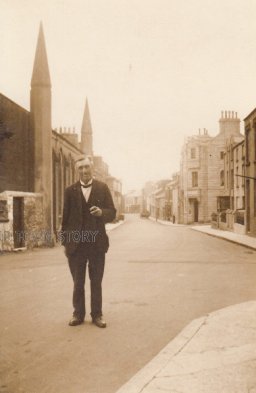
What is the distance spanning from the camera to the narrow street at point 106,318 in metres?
3.93

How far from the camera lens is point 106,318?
599 centimetres

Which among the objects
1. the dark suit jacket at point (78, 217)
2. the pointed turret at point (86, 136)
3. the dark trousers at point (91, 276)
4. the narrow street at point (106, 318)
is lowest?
the narrow street at point (106, 318)

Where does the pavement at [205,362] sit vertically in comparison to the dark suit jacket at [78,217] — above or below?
below

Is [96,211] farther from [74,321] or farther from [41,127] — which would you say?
[41,127]

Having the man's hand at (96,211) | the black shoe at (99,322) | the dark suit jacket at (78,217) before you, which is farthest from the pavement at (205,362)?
the man's hand at (96,211)

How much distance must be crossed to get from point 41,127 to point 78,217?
15606mm

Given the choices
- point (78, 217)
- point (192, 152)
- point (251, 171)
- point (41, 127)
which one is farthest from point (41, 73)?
point (192, 152)

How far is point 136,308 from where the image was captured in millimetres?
6594

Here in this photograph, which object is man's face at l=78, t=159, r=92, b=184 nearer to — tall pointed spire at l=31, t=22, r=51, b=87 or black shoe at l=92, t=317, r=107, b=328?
black shoe at l=92, t=317, r=107, b=328

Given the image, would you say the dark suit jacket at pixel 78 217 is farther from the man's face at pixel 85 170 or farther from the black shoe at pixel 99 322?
the black shoe at pixel 99 322

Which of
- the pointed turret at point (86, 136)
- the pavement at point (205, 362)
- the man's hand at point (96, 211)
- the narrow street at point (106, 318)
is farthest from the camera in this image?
the pointed turret at point (86, 136)

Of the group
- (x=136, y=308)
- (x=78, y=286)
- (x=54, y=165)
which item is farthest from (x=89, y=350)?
(x=54, y=165)

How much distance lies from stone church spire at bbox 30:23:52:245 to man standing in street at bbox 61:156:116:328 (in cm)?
1484

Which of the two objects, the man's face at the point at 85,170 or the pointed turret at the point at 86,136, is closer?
the man's face at the point at 85,170
